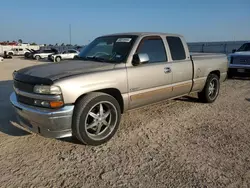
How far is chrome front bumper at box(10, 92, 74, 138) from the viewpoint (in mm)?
3271

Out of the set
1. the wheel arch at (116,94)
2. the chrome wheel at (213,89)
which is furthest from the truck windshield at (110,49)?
the chrome wheel at (213,89)

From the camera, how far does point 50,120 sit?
10.7ft

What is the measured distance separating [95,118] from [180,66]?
2391 mm

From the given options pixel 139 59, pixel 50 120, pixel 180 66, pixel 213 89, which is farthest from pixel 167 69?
pixel 50 120

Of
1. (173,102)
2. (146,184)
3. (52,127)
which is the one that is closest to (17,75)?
(52,127)

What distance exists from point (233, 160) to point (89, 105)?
2.19 m

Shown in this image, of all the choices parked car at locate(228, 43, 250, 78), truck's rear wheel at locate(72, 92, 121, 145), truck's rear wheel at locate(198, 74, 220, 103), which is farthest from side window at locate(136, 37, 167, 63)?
parked car at locate(228, 43, 250, 78)

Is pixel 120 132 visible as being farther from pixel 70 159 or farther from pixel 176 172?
pixel 176 172

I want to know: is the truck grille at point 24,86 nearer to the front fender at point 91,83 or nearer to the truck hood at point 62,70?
the truck hood at point 62,70

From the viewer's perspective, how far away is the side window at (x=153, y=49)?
4.52m

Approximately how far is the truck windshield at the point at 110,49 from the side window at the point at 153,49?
8.5 inches

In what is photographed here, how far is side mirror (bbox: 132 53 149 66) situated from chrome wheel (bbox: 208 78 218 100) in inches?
113

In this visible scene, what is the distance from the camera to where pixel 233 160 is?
3.24 metres

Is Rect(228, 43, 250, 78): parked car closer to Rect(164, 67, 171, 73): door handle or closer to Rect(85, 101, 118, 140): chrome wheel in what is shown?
Rect(164, 67, 171, 73): door handle
